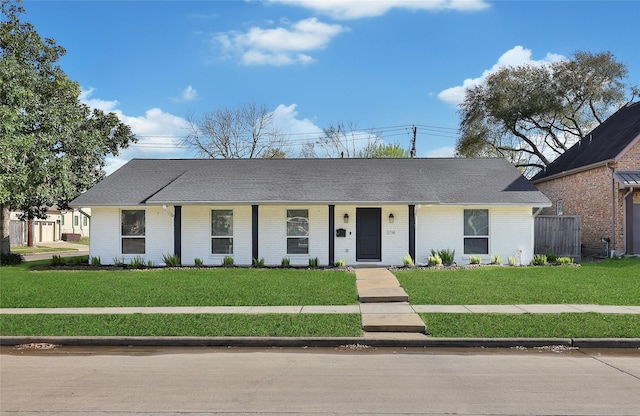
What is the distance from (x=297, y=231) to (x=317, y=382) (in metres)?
12.9

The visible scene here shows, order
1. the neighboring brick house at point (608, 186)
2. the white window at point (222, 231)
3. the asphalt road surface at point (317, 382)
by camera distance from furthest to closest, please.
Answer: the neighboring brick house at point (608, 186) < the white window at point (222, 231) < the asphalt road surface at point (317, 382)

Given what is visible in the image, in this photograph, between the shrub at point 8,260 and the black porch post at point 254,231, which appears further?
the shrub at point 8,260

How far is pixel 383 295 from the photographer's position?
1215 cm

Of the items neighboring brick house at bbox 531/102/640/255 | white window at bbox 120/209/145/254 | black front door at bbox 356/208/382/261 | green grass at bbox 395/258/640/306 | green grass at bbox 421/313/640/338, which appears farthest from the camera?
neighboring brick house at bbox 531/102/640/255


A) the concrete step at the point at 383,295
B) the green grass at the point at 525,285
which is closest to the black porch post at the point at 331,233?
the green grass at the point at 525,285

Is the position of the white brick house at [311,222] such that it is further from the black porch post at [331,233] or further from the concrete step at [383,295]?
the concrete step at [383,295]

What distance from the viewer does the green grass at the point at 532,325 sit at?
8.72 m

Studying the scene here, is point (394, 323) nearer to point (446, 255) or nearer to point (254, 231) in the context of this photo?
point (446, 255)

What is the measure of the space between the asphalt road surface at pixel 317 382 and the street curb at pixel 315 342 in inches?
9.9

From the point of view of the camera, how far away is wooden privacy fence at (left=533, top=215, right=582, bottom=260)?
21.0m

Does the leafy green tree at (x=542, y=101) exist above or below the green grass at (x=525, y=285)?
above

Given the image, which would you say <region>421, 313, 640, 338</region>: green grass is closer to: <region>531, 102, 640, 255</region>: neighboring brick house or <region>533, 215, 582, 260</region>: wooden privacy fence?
<region>533, 215, 582, 260</region>: wooden privacy fence

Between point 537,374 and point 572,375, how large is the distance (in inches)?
17.2

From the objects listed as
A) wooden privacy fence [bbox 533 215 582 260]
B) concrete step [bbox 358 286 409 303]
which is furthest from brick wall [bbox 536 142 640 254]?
concrete step [bbox 358 286 409 303]
